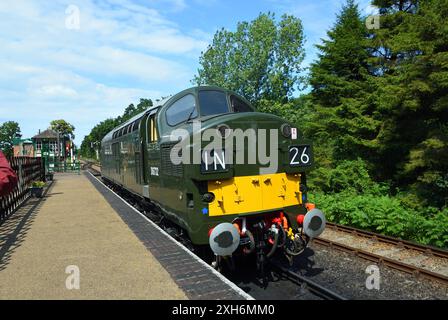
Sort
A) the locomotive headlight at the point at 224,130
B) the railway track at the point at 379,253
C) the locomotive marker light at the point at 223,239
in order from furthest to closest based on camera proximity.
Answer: the railway track at the point at 379,253 < the locomotive headlight at the point at 224,130 < the locomotive marker light at the point at 223,239

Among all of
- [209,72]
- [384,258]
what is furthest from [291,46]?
[384,258]

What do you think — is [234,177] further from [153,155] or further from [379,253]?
[379,253]

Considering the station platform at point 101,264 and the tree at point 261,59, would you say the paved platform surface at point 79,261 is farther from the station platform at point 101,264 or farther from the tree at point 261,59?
the tree at point 261,59

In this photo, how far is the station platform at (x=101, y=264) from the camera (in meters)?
5.14

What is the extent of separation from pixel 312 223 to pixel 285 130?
5.77 ft

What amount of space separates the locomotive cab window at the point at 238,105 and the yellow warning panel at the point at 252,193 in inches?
74.3

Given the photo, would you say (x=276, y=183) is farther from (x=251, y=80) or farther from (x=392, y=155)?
(x=251, y=80)

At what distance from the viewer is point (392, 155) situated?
56.8ft

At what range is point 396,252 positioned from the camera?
8.62 meters

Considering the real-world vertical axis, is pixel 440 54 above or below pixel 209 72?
below

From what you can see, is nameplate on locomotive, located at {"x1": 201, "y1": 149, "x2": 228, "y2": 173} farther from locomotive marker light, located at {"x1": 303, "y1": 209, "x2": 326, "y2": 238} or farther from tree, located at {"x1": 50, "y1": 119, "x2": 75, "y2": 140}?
tree, located at {"x1": 50, "y1": 119, "x2": 75, "y2": 140}

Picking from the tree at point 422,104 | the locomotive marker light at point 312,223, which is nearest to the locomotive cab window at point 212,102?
the locomotive marker light at point 312,223

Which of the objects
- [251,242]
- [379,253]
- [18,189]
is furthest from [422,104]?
[18,189]

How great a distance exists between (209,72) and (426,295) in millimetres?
34422
